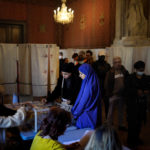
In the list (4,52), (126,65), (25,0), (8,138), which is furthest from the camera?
(25,0)

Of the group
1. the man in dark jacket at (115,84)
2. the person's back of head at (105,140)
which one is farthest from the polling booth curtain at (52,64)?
the person's back of head at (105,140)

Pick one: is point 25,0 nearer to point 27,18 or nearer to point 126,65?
point 27,18

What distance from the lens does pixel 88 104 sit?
2520mm

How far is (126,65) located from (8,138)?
3.19 metres

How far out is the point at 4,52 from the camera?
382 centimetres

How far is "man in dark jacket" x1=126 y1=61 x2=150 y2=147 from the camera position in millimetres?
3199

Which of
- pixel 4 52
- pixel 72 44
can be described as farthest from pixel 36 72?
pixel 72 44

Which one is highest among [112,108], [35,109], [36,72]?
[36,72]

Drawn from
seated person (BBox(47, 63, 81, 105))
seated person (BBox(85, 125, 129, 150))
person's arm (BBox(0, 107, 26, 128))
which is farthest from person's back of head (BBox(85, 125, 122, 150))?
seated person (BBox(47, 63, 81, 105))

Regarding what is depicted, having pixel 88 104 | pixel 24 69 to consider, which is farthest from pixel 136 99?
pixel 24 69

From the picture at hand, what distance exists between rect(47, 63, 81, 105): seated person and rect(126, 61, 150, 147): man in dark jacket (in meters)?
0.90

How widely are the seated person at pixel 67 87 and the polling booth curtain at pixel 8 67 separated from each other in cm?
122

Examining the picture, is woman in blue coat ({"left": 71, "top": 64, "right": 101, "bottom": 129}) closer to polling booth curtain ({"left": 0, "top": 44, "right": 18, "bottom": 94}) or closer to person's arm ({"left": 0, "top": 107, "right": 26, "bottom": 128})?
person's arm ({"left": 0, "top": 107, "right": 26, "bottom": 128})

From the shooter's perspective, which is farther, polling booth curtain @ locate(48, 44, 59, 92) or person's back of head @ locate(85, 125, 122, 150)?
A: polling booth curtain @ locate(48, 44, 59, 92)
